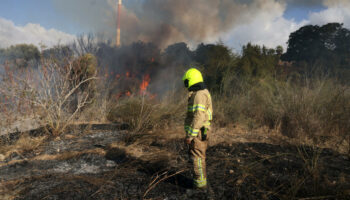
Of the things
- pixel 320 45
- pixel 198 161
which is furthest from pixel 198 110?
pixel 320 45

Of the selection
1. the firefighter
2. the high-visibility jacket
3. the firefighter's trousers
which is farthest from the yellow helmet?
the firefighter's trousers

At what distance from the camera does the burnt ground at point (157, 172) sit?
8.87 ft

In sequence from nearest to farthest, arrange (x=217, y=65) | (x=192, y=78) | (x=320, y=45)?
(x=192, y=78) → (x=217, y=65) → (x=320, y=45)

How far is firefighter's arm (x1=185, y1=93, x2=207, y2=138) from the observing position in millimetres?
2646

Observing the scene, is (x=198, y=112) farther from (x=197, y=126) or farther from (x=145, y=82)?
(x=145, y=82)

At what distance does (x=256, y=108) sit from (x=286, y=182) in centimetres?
433

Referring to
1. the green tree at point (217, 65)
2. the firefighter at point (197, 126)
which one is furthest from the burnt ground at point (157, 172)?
the green tree at point (217, 65)

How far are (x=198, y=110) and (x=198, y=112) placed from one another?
3cm

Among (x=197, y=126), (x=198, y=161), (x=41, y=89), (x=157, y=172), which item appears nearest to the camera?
(x=197, y=126)

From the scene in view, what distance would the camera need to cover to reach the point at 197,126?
2637 mm

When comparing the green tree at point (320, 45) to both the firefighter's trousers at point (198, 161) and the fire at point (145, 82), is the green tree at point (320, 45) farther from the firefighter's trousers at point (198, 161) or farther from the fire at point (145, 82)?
the firefighter's trousers at point (198, 161)

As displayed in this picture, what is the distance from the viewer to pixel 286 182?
2916mm

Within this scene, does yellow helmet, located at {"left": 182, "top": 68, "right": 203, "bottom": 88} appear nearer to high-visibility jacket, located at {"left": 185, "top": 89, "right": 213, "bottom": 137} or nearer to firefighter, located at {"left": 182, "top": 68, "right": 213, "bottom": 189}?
firefighter, located at {"left": 182, "top": 68, "right": 213, "bottom": 189}

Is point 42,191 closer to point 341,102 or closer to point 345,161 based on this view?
point 345,161
